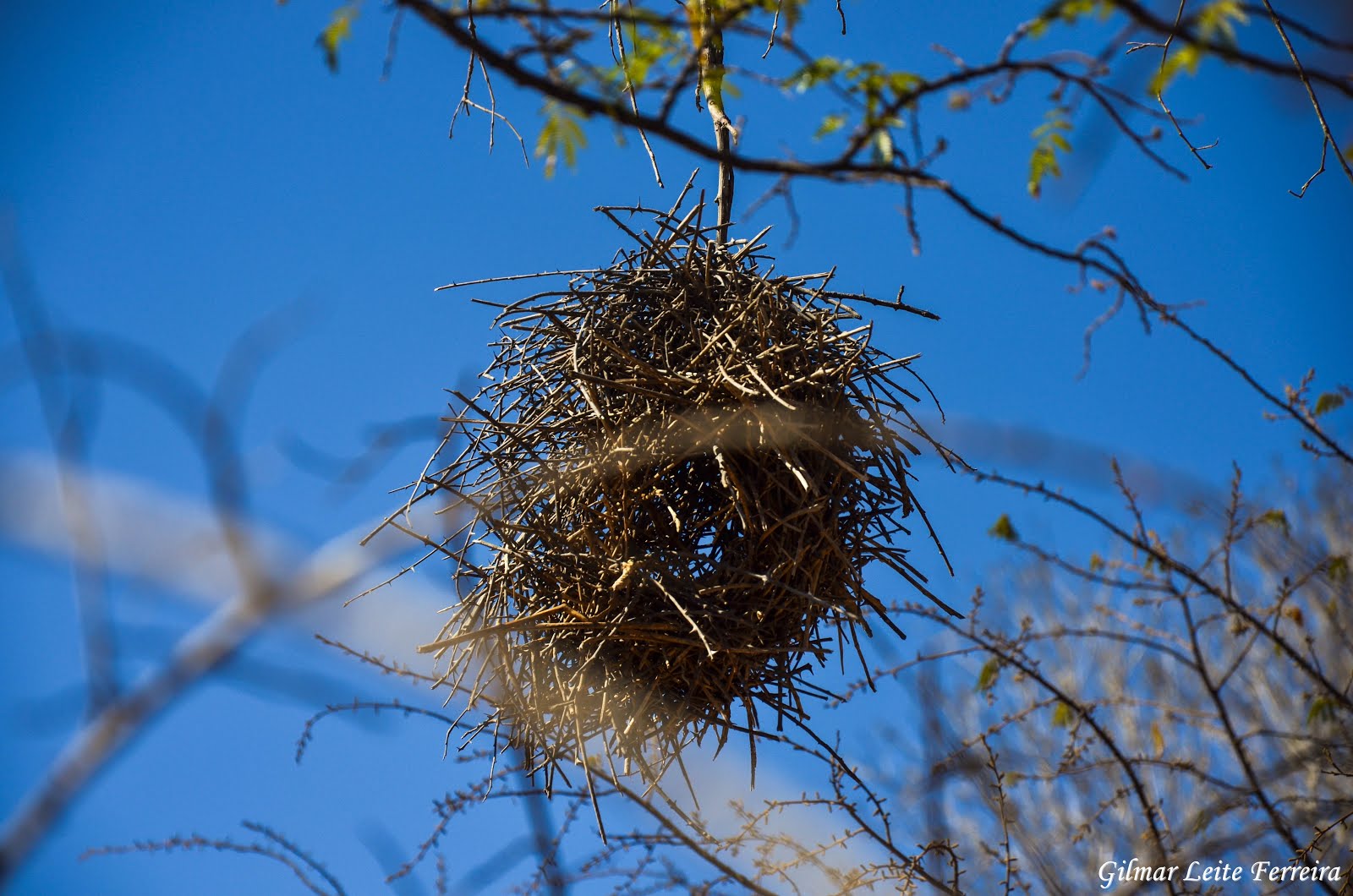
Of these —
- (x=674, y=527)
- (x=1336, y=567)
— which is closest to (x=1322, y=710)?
(x=1336, y=567)

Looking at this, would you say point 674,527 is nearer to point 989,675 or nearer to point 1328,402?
point 989,675

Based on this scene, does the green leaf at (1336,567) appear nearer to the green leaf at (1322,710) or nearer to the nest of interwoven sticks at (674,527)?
the green leaf at (1322,710)

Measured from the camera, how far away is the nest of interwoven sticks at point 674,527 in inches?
52.2

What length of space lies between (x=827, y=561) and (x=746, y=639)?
0.16m

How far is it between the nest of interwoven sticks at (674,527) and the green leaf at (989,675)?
0.70 metres

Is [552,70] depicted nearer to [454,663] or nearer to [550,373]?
[550,373]

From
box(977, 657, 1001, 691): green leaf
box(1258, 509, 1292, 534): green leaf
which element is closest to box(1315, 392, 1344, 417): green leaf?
Answer: box(1258, 509, 1292, 534): green leaf

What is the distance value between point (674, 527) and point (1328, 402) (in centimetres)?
166

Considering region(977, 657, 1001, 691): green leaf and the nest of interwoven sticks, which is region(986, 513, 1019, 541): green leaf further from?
the nest of interwoven sticks

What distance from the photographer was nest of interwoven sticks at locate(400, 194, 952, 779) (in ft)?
4.35

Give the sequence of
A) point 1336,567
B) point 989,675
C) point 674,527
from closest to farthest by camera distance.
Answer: point 674,527, point 989,675, point 1336,567

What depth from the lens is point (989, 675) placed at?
205 cm

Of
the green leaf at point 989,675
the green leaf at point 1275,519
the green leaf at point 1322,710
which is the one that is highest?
the green leaf at point 1275,519

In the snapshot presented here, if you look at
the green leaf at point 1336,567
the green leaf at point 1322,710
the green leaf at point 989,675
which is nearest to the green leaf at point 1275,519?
the green leaf at point 1336,567
